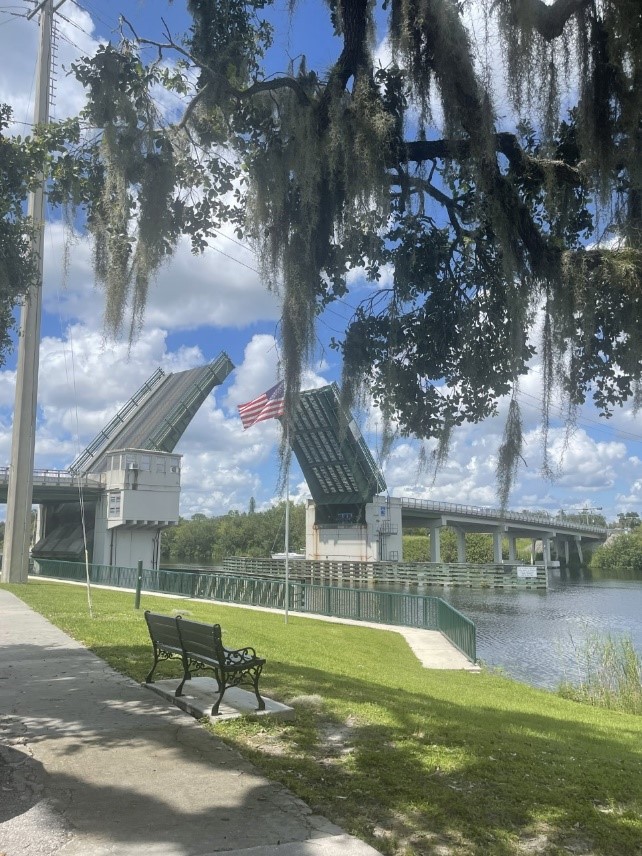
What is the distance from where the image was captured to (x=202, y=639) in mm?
6684

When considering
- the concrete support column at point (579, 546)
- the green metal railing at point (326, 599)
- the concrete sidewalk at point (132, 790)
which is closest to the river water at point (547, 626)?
the green metal railing at point (326, 599)

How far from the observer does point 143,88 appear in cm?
562

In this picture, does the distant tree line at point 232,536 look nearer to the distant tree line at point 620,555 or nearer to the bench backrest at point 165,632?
the distant tree line at point 620,555

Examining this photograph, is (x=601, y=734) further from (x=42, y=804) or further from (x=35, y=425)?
(x=35, y=425)

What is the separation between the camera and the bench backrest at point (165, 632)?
7367 millimetres

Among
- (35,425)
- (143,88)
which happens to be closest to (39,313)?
(35,425)

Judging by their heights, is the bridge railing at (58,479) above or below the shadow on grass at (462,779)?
above

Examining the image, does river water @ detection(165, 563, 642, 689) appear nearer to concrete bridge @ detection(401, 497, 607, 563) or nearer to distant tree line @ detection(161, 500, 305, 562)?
concrete bridge @ detection(401, 497, 607, 563)

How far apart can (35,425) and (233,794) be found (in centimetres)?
2395

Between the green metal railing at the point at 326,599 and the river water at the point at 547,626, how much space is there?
52.3 inches

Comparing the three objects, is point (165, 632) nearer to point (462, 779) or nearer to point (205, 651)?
point (205, 651)

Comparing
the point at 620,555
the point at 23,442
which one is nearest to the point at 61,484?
the point at 23,442

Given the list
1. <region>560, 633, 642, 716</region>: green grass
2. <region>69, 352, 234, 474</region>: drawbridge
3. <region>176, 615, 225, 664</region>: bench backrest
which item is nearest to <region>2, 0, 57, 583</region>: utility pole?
<region>69, 352, 234, 474</region>: drawbridge

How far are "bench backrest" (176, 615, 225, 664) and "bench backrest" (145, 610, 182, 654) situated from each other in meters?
0.20
